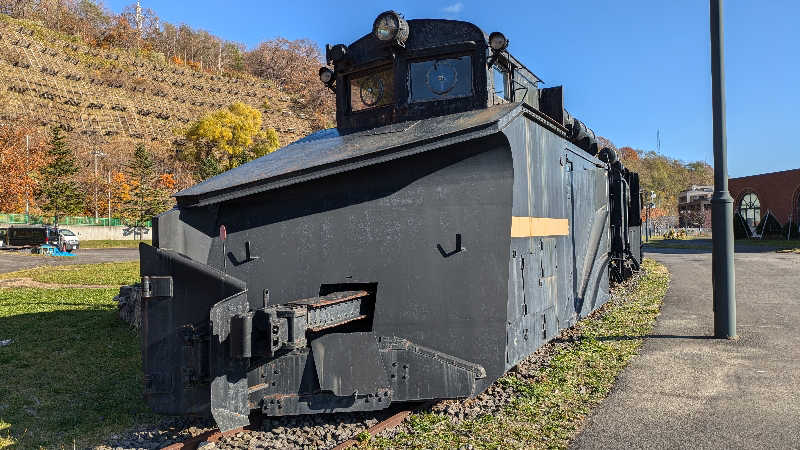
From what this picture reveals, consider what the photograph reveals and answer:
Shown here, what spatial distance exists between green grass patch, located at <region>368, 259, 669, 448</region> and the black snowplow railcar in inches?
13.4

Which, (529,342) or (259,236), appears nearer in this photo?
(259,236)

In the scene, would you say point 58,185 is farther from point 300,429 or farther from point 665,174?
point 665,174

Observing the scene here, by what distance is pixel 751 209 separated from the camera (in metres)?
45.3

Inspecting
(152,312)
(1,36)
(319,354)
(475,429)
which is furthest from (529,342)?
(1,36)

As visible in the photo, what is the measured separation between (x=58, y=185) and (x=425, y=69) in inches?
1888

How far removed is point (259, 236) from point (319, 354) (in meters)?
1.24

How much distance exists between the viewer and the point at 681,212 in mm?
75312

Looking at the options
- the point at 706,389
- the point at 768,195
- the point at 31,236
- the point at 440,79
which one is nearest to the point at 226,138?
the point at 31,236

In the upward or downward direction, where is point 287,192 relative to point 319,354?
upward

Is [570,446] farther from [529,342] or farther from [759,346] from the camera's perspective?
[759,346]

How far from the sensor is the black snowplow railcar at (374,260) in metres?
4.20

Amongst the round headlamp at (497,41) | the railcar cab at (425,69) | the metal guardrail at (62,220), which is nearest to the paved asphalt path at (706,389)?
the railcar cab at (425,69)

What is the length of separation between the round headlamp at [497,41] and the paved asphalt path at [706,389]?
3.80m

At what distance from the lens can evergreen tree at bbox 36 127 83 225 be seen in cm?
4419
